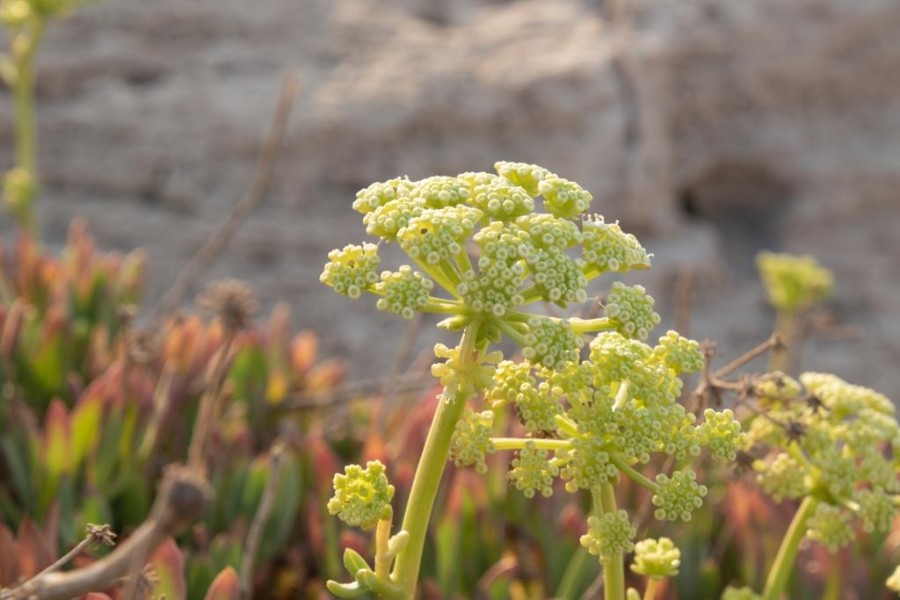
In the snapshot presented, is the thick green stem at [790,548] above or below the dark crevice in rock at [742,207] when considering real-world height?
above

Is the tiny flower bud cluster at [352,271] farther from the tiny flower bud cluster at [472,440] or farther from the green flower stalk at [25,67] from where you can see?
the green flower stalk at [25,67]

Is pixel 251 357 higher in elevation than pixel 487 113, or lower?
lower

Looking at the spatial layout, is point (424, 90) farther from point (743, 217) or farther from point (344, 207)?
point (743, 217)

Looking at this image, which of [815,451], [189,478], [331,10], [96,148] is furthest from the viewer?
[331,10]

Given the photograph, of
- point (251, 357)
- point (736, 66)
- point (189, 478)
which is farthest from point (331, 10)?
point (189, 478)

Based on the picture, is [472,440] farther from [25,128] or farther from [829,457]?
[25,128]

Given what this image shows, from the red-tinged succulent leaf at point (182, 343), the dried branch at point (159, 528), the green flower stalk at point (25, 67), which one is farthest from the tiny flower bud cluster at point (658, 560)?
the green flower stalk at point (25, 67)

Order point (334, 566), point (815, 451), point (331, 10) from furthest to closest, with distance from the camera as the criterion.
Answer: point (331, 10) < point (334, 566) < point (815, 451)
